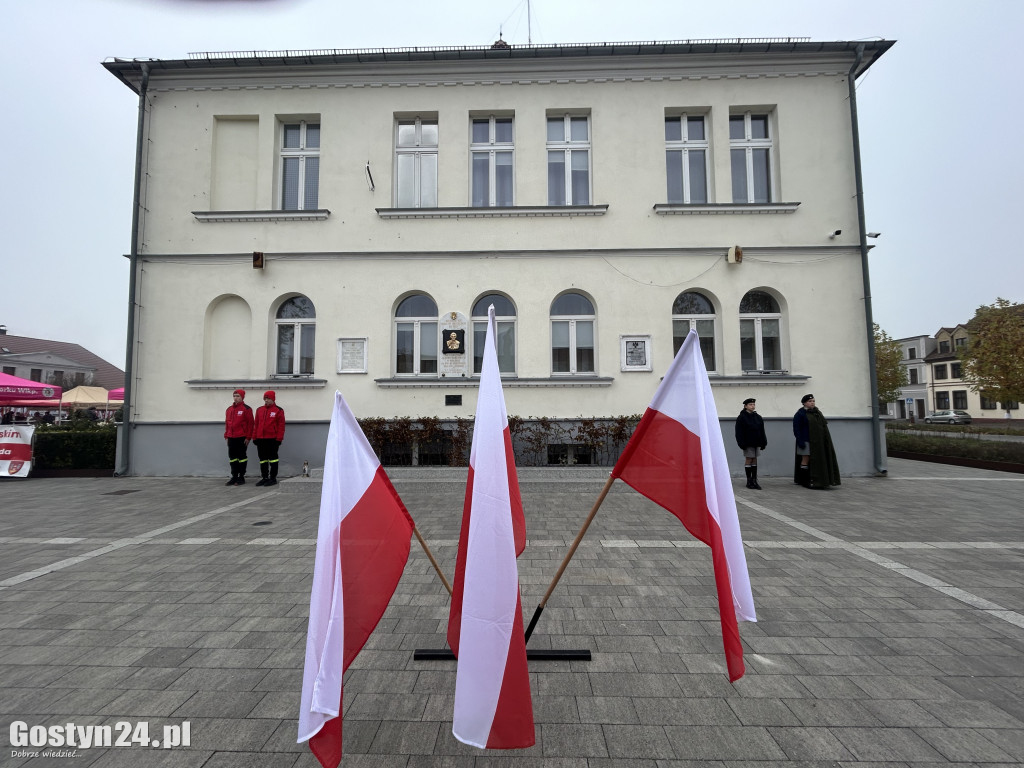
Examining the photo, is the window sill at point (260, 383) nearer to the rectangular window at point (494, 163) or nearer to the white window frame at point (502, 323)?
the white window frame at point (502, 323)

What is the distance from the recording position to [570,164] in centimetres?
1062

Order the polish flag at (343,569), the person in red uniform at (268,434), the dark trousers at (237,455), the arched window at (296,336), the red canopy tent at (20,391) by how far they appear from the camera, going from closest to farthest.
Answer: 1. the polish flag at (343,569)
2. the person in red uniform at (268,434)
3. the dark trousers at (237,455)
4. the arched window at (296,336)
5. the red canopy tent at (20,391)

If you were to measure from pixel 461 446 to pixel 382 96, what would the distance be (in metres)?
8.46

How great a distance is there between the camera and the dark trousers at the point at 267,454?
895 cm

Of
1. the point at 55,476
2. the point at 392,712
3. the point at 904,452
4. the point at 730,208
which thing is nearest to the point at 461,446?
the point at 392,712

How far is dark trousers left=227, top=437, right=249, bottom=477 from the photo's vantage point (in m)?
9.08

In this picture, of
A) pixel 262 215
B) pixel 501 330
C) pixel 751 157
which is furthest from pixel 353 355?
pixel 751 157

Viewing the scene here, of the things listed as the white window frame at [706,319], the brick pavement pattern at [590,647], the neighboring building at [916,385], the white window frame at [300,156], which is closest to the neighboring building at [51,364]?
the white window frame at [300,156]

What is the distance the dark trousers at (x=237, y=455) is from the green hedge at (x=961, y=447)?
1753 cm

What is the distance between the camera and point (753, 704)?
7.88ft

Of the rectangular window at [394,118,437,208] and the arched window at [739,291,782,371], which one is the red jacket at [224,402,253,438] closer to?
the rectangular window at [394,118,437,208]

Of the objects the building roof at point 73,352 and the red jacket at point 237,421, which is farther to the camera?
the building roof at point 73,352

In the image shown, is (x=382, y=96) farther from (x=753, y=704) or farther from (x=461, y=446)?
(x=753, y=704)

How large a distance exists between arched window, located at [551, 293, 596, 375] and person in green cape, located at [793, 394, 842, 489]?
13.7 feet
